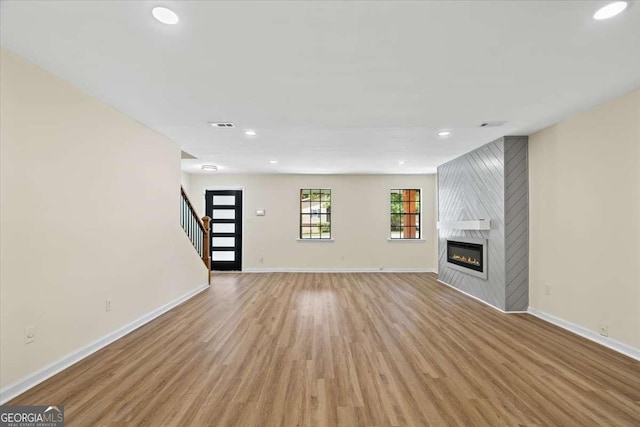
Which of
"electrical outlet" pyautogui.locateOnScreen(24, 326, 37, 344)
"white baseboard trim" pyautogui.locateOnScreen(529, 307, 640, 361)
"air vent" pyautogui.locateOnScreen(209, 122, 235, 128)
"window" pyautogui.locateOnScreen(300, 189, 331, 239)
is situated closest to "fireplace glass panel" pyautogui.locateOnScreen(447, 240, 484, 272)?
"white baseboard trim" pyautogui.locateOnScreen(529, 307, 640, 361)

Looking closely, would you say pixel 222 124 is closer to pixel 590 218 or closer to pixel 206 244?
pixel 206 244

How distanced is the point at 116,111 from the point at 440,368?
426 centimetres

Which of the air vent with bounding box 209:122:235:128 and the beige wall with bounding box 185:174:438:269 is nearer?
the air vent with bounding box 209:122:235:128

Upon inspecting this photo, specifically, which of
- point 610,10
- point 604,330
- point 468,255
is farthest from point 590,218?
point 610,10

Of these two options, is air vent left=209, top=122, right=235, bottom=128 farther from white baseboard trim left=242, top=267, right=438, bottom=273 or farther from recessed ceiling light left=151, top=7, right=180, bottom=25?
white baseboard trim left=242, top=267, right=438, bottom=273

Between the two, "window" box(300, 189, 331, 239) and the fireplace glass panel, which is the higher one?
"window" box(300, 189, 331, 239)

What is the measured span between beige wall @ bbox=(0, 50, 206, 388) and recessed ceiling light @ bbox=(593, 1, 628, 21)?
13.0 ft

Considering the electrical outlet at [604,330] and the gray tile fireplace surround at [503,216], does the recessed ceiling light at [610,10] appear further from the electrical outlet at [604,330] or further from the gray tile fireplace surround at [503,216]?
the electrical outlet at [604,330]

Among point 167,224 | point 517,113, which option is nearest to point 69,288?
point 167,224

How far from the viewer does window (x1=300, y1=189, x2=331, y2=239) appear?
24.5ft

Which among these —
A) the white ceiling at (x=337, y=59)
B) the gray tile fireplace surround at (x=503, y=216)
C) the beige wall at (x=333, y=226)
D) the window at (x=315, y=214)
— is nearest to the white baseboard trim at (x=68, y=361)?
the white ceiling at (x=337, y=59)

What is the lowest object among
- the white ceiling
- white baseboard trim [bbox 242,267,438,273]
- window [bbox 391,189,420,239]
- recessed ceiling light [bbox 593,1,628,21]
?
white baseboard trim [bbox 242,267,438,273]

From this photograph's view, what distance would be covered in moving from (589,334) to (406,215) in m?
4.64

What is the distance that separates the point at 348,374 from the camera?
7.78 feet
